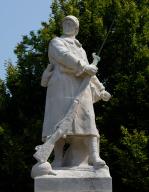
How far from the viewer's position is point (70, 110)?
12.6 metres

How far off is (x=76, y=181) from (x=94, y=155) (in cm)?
64

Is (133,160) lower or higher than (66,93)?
lower

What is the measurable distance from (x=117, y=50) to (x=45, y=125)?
11.4m

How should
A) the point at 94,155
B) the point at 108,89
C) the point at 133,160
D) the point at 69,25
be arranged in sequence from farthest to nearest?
the point at 108,89, the point at 133,160, the point at 69,25, the point at 94,155

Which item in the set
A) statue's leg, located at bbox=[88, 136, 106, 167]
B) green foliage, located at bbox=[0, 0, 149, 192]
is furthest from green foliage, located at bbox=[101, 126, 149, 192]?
statue's leg, located at bbox=[88, 136, 106, 167]

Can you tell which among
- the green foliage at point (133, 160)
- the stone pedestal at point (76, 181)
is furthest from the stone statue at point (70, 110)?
the green foliage at point (133, 160)

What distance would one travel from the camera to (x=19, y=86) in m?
23.7

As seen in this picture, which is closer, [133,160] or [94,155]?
[94,155]

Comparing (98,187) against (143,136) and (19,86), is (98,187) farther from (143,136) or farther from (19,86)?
(19,86)

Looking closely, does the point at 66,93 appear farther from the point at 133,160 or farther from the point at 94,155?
the point at 133,160

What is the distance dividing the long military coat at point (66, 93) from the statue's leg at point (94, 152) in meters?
0.12

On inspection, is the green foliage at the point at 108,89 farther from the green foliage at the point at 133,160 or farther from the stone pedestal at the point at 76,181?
the stone pedestal at the point at 76,181

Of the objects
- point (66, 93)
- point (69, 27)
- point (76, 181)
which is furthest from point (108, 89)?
point (76, 181)

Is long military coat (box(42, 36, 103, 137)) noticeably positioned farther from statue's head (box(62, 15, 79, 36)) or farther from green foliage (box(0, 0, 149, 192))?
green foliage (box(0, 0, 149, 192))
